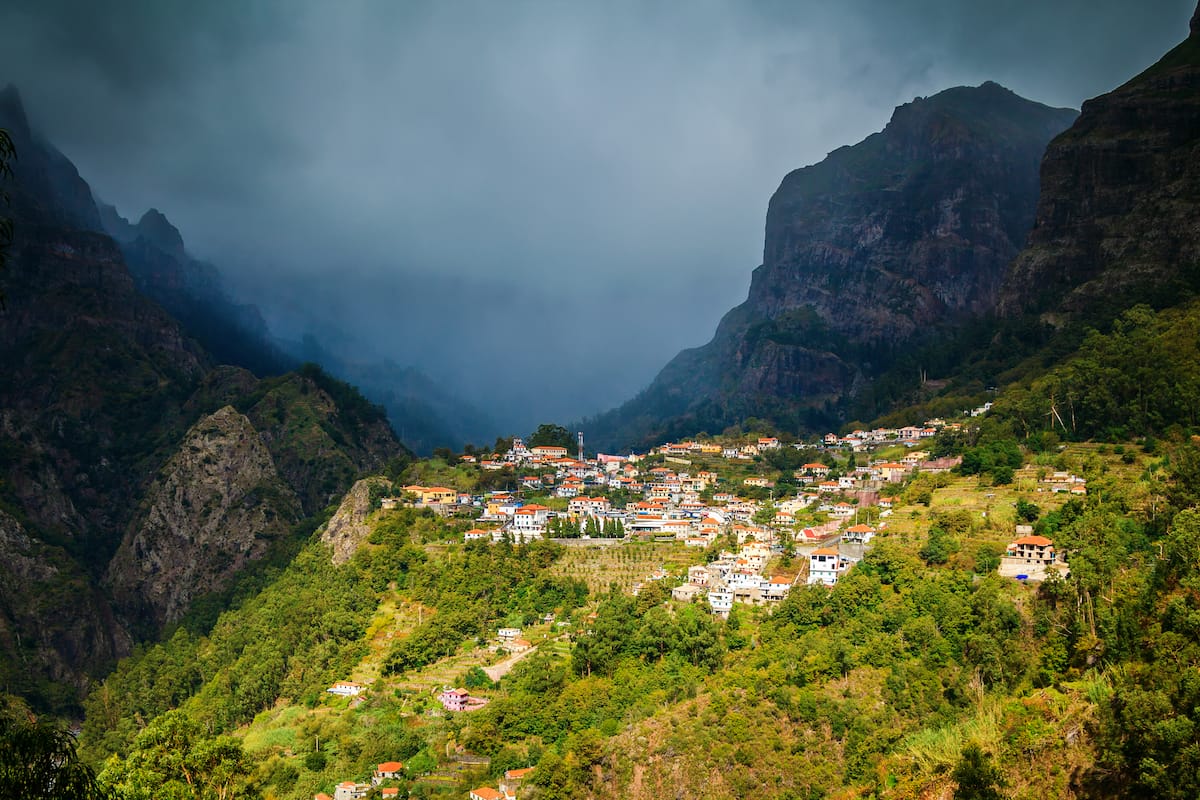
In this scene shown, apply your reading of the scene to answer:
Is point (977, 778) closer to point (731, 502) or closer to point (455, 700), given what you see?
point (455, 700)

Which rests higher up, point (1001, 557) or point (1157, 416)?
point (1157, 416)

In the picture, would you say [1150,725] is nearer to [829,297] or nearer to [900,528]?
[900,528]

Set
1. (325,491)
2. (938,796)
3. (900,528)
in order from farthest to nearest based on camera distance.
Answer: (325,491), (900,528), (938,796)

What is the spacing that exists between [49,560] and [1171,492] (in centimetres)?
8005

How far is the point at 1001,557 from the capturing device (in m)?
38.5

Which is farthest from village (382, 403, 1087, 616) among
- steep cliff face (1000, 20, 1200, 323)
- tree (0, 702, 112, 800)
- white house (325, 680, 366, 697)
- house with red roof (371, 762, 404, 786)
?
tree (0, 702, 112, 800)

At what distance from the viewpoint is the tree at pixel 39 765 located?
9.35 metres

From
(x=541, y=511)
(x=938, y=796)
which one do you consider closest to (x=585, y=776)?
(x=938, y=796)

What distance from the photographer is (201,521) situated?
84.7m

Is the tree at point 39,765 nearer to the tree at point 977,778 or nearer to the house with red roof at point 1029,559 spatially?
the tree at point 977,778

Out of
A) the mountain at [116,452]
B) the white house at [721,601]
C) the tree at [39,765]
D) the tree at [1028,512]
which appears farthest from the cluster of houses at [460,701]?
the mountain at [116,452]

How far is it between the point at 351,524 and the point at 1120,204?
75.0 meters

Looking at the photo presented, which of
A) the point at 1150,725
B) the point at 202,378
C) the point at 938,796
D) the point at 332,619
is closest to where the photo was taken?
the point at 1150,725

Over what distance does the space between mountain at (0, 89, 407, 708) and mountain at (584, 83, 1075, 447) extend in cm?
4875
